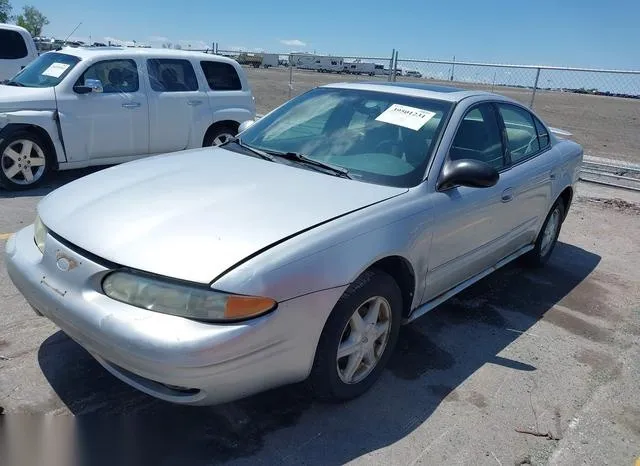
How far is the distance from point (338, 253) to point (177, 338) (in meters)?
0.83

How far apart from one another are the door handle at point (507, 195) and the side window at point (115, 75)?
17.1 ft

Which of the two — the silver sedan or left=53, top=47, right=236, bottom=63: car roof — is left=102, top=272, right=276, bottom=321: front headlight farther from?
left=53, top=47, right=236, bottom=63: car roof

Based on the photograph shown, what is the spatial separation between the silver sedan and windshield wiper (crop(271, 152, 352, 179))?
1 centimetres

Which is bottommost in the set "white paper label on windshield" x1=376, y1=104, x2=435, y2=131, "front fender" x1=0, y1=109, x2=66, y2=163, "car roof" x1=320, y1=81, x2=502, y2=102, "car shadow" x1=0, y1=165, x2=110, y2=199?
"car shadow" x1=0, y1=165, x2=110, y2=199

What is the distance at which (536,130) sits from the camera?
4.88 meters

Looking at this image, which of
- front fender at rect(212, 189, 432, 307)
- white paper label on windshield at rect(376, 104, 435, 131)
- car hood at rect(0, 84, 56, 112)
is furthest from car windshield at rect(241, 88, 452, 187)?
Answer: car hood at rect(0, 84, 56, 112)

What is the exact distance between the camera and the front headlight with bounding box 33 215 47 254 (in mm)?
2848

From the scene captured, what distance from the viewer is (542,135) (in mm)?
4949

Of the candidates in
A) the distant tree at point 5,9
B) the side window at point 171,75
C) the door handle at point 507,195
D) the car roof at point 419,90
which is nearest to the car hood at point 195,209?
the car roof at point 419,90

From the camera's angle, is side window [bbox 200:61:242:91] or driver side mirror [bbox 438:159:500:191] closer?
driver side mirror [bbox 438:159:500:191]

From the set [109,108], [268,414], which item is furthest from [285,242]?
[109,108]

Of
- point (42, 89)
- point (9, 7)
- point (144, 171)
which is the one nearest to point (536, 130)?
point (144, 171)

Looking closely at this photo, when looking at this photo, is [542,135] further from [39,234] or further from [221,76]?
[221,76]

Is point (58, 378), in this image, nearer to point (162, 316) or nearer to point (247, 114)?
point (162, 316)
